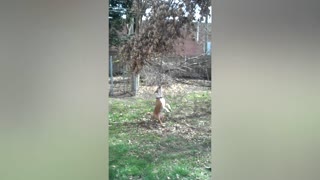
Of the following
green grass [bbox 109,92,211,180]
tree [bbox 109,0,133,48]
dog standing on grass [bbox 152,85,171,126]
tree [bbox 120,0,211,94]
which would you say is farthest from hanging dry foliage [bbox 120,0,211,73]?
green grass [bbox 109,92,211,180]

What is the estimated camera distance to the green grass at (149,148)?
2.67 meters

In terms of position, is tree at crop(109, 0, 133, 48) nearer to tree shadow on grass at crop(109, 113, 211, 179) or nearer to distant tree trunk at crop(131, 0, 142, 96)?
distant tree trunk at crop(131, 0, 142, 96)

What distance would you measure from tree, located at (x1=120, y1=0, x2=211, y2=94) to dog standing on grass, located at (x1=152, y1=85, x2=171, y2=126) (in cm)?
21

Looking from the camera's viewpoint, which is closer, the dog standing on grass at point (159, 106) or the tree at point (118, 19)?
the tree at point (118, 19)

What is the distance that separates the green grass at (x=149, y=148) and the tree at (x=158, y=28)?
231 millimetres

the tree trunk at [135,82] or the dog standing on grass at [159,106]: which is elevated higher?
the tree trunk at [135,82]

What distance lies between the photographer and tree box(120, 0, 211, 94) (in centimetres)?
271

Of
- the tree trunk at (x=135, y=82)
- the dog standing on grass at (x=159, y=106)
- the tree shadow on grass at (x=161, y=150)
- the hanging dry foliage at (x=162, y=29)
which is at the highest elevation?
the hanging dry foliage at (x=162, y=29)

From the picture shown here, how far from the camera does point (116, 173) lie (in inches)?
104

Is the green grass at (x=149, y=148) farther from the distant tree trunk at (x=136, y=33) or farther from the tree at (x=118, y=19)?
the tree at (x=118, y=19)

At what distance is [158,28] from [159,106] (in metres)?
0.69

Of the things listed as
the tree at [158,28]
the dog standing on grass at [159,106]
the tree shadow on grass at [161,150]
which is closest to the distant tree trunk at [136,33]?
the tree at [158,28]
